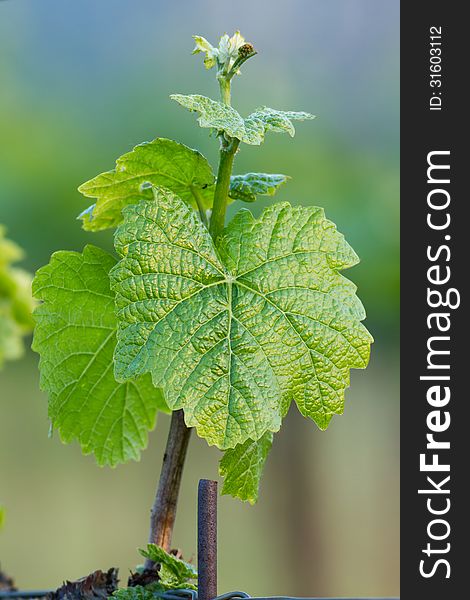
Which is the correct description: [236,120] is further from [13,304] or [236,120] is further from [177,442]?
[13,304]

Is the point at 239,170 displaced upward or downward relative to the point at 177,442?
upward

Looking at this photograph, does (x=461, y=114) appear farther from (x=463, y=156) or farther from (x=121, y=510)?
(x=121, y=510)

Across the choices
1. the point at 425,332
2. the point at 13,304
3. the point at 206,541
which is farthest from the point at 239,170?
the point at 206,541

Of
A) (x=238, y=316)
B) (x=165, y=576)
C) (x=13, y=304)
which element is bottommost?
(x=165, y=576)

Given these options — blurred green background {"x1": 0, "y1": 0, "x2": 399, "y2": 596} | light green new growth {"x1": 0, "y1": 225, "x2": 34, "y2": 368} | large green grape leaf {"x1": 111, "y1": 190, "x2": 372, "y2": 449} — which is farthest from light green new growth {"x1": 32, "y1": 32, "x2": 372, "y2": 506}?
blurred green background {"x1": 0, "y1": 0, "x2": 399, "y2": 596}

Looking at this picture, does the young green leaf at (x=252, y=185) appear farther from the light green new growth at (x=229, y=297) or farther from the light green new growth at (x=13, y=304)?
the light green new growth at (x=13, y=304)

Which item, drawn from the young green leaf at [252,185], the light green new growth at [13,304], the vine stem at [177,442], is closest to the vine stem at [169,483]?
the vine stem at [177,442]

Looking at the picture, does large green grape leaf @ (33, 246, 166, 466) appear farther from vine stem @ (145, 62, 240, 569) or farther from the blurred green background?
the blurred green background
